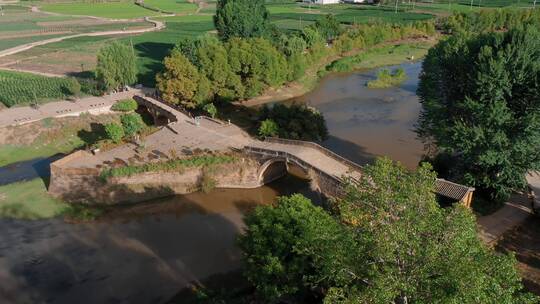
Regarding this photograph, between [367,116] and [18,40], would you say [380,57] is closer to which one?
[367,116]

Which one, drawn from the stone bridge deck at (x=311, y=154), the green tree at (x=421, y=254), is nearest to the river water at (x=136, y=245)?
the stone bridge deck at (x=311, y=154)

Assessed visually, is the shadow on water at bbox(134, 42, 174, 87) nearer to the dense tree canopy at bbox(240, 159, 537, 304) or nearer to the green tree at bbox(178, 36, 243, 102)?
the green tree at bbox(178, 36, 243, 102)

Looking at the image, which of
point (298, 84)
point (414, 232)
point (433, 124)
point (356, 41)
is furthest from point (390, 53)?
point (414, 232)

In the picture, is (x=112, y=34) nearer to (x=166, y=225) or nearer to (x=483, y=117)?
(x=166, y=225)

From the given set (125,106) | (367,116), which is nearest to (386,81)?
(367,116)

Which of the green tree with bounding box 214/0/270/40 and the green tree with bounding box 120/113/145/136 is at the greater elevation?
the green tree with bounding box 214/0/270/40

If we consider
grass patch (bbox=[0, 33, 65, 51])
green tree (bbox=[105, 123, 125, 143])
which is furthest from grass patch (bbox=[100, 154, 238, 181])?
grass patch (bbox=[0, 33, 65, 51])

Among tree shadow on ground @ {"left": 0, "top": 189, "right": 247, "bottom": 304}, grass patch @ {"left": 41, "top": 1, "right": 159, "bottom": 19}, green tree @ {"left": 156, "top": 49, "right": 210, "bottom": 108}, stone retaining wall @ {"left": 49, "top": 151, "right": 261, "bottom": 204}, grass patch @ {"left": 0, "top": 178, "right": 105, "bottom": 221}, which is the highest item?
grass patch @ {"left": 41, "top": 1, "right": 159, "bottom": 19}
